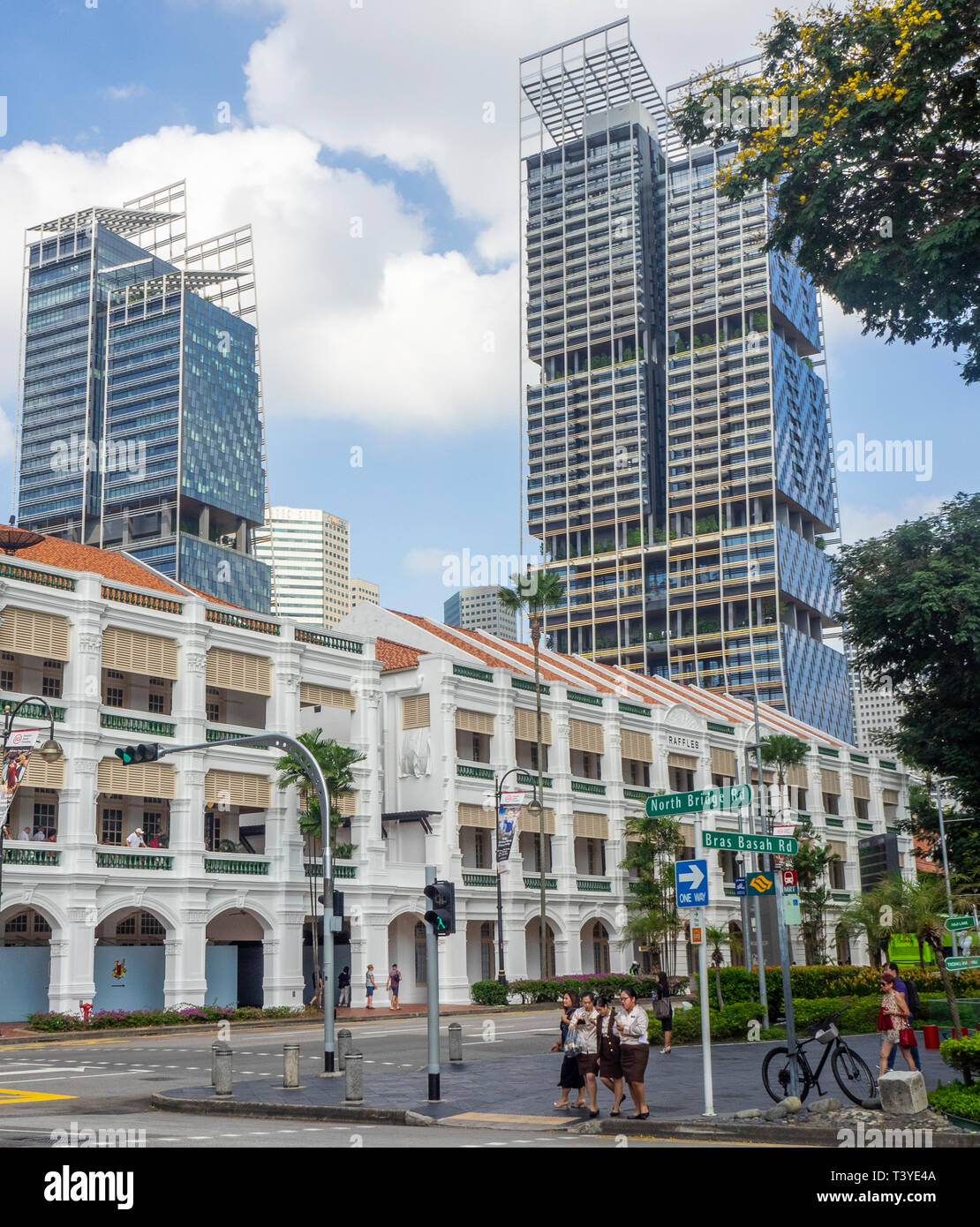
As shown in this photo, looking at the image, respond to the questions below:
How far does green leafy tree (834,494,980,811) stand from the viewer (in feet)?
107

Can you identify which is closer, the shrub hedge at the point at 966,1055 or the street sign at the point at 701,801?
the street sign at the point at 701,801

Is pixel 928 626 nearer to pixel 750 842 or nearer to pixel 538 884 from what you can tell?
pixel 750 842

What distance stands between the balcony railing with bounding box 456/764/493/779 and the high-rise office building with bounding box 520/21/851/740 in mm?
99895

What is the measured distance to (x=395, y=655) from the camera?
209 feet

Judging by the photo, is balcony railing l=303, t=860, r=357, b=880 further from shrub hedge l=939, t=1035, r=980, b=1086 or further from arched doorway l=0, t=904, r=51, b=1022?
shrub hedge l=939, t=1035, r=980, b=1086

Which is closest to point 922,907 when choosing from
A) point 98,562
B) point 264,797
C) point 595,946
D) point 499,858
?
point 499,858

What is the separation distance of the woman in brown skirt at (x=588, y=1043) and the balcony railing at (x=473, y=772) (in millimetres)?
40118

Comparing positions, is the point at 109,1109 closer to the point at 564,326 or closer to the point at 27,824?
the point at 27,824

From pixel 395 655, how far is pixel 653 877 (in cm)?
1748

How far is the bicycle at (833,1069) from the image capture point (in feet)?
59.3

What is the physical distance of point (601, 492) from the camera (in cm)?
17850

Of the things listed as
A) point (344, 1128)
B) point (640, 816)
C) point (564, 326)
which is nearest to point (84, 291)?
point (564, 326)

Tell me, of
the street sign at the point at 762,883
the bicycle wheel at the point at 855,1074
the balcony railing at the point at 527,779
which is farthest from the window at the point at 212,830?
the bicycle wheel at the point at 855,1074

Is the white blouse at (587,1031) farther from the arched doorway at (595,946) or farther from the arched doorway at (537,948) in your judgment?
the arched doorway at (595,946)
